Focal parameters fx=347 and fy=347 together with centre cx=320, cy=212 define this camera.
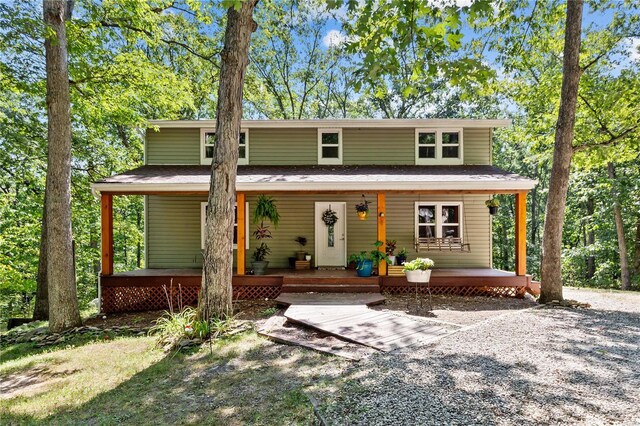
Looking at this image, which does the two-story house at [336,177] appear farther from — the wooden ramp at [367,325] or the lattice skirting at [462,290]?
the wooden ramp at [367,325]

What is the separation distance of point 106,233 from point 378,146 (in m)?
8.11

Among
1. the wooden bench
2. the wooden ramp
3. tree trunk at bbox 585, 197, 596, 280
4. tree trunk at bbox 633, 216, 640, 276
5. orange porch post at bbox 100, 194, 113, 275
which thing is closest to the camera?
the wooden ramp

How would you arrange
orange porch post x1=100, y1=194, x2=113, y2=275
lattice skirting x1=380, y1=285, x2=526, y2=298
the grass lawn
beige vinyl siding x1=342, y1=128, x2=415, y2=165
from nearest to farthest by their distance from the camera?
the grass lawn → orange porch post x1=100, y1=194, x2=113, y2=275 → lattice skirting x1=380, y1=285, x2=526, y2=298 → beige vinyl siding x1=342, y1=128, x2=415, y2=165

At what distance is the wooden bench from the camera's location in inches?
410

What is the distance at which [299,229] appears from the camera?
1091cm

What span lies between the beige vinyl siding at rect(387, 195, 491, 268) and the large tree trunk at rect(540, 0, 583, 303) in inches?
109

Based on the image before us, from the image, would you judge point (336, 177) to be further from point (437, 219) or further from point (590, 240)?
point (590, 240)

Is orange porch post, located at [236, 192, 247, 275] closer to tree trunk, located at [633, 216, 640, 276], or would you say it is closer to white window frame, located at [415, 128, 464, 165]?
white window frame, located at [415, 128, 464, 165]

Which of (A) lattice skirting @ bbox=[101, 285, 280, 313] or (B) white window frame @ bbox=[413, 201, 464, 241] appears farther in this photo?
(B) white window frame @ bbox=[413, 201, 464, 241]

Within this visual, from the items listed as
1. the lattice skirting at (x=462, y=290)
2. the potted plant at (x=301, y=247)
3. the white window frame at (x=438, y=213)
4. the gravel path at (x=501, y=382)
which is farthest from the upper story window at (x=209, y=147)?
the gravel path at (x=501, y=382)

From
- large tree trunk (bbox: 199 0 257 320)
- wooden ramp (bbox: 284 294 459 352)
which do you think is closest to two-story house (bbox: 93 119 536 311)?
wooden ramp (bbox: 284 294 459 352)

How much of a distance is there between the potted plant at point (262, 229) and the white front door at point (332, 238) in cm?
159

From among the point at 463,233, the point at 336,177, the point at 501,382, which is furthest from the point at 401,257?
the point at 501,382

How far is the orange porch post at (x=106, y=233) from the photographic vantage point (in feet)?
28.0
